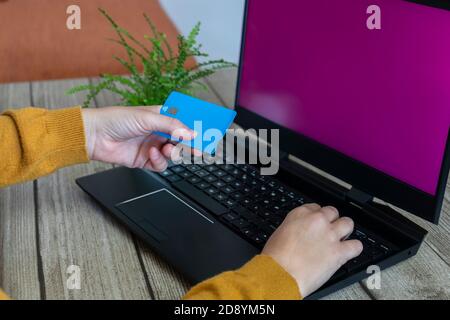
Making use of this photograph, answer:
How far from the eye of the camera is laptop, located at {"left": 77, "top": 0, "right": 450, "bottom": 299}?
747 millimetres

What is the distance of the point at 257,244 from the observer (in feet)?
2.55

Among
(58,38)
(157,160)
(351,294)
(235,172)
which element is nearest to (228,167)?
(235,172)

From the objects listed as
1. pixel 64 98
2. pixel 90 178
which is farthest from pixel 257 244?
pixel 64 98

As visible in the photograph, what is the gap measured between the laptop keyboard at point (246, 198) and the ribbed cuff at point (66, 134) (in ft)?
0.50

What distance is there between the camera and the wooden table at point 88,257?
2.39 feet

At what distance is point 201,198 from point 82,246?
7.7 inches

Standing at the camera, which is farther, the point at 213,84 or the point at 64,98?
the point at 213,84

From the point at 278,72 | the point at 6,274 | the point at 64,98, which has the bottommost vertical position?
the point at 6,274

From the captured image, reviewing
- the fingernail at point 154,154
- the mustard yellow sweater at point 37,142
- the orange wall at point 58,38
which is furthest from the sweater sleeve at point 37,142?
the orange wall at point 58,38

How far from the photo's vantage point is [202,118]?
846 mm

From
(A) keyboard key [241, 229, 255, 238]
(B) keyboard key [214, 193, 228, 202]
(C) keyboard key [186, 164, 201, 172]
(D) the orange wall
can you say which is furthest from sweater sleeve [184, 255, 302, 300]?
(D) the orange wall

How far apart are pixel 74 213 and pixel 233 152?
31 centimetres

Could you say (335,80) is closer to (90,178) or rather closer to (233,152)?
(233,152)

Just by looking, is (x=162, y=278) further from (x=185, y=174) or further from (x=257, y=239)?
(x=185, y=174)
